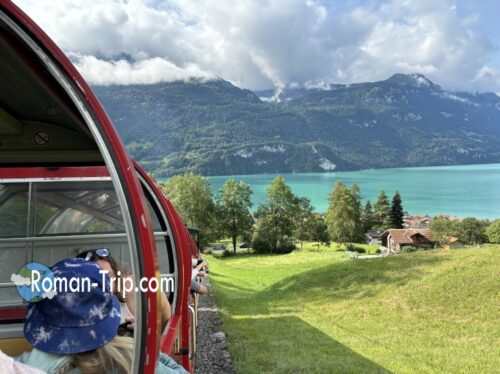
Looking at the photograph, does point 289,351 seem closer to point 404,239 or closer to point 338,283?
point 338,283

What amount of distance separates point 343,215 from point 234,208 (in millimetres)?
14760

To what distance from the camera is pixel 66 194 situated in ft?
15.4

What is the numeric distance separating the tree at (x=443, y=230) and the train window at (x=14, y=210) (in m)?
63.8

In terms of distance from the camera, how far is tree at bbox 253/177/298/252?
163 ft

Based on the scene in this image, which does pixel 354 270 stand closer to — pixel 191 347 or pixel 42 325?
pixel 191 347

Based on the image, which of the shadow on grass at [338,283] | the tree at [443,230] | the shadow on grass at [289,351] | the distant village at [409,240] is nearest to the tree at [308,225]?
the distant village at [409,240]

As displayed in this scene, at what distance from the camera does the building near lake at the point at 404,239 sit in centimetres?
5588

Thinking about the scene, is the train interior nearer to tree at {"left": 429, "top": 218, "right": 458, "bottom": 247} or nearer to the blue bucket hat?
the blue bucket hat

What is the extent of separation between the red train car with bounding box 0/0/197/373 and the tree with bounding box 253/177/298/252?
146ft

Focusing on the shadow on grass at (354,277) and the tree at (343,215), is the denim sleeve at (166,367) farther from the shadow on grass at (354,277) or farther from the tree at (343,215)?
the tree at (343,215)

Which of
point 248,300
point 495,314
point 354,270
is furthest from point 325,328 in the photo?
point 354,270

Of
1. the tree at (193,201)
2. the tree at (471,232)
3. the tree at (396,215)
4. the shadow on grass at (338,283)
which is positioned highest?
the tree at (193,201)

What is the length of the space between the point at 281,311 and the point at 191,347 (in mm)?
9343

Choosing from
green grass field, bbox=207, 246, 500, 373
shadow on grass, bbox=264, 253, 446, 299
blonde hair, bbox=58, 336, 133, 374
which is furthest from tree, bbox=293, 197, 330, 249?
blonde hair, bbox=58, 336, 133, 374
